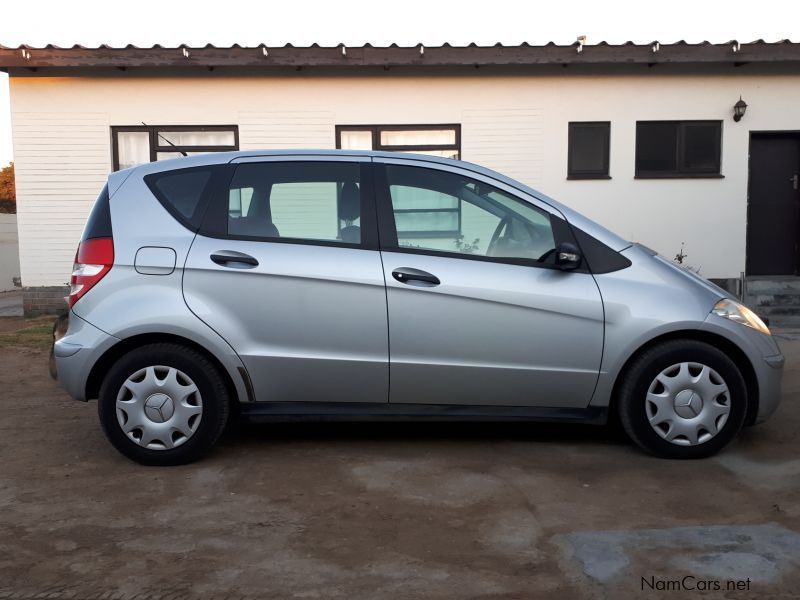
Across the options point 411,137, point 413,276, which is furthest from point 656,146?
point 413,276

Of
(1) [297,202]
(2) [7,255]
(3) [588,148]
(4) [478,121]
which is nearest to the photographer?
(1) [297,202]

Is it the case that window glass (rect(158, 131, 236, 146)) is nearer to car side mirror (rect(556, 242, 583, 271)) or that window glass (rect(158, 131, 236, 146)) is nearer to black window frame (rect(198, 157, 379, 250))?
black window frame (rect(198, 157, 379, 250))

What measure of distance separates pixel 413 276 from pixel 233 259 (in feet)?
3.33

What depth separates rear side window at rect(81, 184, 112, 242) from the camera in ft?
13.7

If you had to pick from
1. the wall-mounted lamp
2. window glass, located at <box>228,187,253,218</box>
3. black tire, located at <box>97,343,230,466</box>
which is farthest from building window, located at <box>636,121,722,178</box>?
black tire, located at <box>97,343,230,466</box>

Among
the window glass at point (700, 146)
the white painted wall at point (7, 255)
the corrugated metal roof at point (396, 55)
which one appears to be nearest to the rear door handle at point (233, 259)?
the corrugated metal roof at point (396, 55)

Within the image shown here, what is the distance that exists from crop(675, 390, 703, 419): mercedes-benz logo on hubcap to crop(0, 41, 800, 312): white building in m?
6.93

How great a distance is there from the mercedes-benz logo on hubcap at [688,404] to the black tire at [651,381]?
0.57ft

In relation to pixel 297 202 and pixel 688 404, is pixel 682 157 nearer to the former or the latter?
pixel 688 404

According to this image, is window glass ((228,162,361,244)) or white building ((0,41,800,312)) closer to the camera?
window glass ((228,162,361,244))

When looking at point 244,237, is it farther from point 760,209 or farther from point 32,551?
point 760,209

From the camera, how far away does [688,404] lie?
4.13 metres

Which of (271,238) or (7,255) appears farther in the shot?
(7,255)

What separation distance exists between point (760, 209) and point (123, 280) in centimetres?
983
